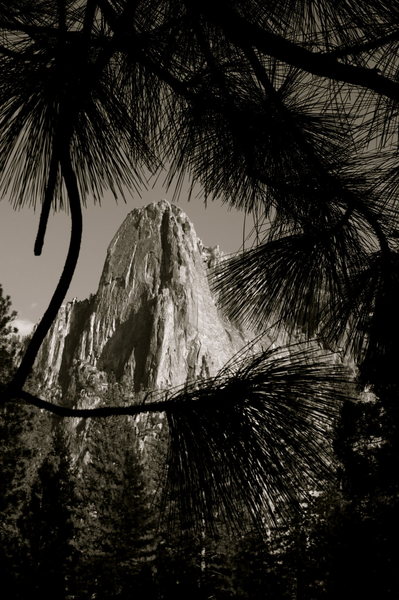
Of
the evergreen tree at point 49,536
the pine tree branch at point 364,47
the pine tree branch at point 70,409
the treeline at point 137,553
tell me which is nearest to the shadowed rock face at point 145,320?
the treeline at point 137,553

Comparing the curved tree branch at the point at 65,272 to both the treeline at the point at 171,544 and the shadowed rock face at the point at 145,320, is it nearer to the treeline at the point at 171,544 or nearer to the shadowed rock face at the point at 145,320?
the treeline at the point at 171,544

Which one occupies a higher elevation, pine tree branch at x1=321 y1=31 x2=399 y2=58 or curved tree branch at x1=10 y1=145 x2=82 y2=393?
pine tree branch at x1=321 y1=31 x2=399 y2=58

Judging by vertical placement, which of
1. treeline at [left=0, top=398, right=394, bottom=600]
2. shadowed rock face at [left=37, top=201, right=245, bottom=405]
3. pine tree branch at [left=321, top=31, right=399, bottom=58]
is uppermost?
shadowed rock face at [left=37, top=201, right=245, bottom=405]

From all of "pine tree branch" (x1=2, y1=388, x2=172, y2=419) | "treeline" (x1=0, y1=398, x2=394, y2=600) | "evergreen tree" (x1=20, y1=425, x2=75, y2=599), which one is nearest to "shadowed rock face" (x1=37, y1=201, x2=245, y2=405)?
"treeline" (x1=0, y1=398, x2=394, y2=600)

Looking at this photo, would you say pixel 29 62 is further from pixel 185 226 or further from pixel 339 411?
pixel 185 226

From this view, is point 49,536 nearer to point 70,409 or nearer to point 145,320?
point 70,409

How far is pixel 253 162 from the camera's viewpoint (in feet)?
4.76

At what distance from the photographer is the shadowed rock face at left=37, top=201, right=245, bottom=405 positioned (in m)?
58.4

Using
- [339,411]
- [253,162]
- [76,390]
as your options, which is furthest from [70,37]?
[76,390]

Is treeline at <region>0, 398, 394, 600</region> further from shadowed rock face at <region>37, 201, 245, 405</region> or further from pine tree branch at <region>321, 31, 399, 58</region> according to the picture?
shadowed rock face at <region>37, 201, 245, 405</region>

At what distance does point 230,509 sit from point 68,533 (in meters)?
19.0

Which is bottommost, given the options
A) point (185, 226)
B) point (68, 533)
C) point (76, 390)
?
point (68, 533)

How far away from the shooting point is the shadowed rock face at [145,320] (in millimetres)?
58375

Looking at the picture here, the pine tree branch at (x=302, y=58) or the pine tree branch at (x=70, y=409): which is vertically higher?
the pine tree branch at (x=302, y=58)
